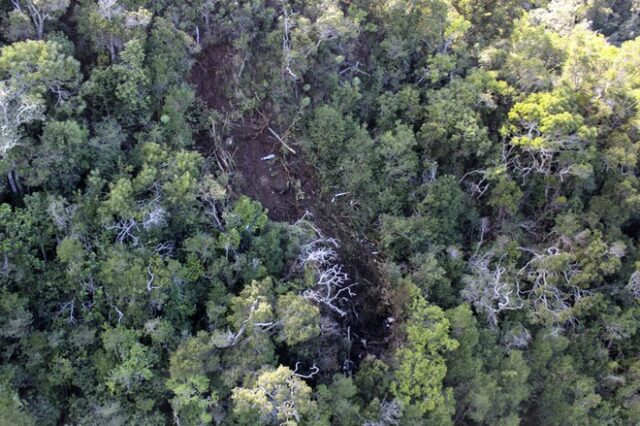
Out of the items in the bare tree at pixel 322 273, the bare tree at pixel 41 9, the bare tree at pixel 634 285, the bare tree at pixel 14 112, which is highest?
the bare tree at pixel 41 9

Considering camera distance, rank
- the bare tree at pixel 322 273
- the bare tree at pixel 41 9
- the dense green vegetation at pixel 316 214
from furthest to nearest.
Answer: the bare tree at pixel 322 273, the bare tree at pixel 41 9, the dense green vegetation at pixel 316 214

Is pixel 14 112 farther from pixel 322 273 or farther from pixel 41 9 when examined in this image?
pixel 322 273

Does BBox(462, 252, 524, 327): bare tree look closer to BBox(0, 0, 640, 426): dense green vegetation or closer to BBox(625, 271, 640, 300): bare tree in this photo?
BBox(0, 0, 640, 426): dense green vegetation

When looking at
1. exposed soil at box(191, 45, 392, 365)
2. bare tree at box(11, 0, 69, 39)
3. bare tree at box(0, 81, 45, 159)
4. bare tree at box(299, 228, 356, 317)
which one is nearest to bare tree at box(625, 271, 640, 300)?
exposed soil at box(191, 45, 392, 365)

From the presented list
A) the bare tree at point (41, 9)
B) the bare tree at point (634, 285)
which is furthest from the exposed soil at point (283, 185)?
the bare tree at point (634, 285)

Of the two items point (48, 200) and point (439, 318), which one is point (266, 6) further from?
Answer: point (439, 318)

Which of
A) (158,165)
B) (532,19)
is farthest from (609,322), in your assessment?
(158,165)

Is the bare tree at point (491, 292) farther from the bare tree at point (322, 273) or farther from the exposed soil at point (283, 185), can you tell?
the bare tree at point (322, 273)
